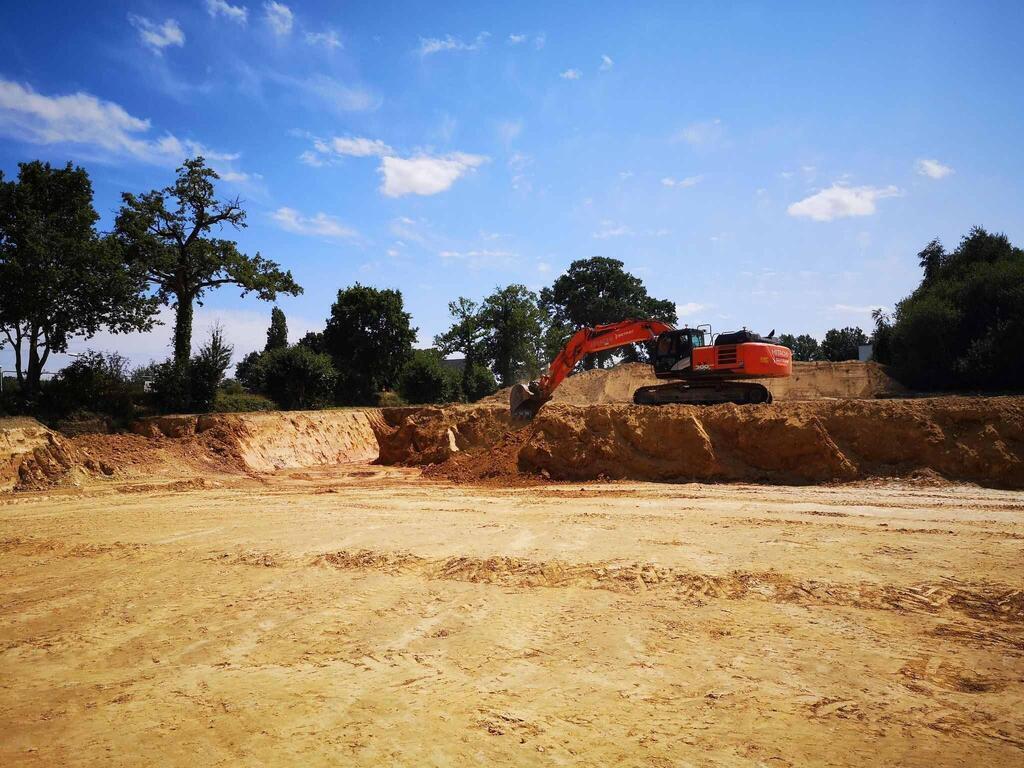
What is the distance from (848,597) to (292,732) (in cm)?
538

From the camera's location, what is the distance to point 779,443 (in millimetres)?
14688

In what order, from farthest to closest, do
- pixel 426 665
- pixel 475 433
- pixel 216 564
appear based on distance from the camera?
pixel 475 433, pixel 216 564, pixel 426 665

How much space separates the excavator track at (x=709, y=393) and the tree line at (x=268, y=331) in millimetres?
17022

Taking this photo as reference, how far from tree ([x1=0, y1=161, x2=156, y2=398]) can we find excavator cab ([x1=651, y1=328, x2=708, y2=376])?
57.5 ft

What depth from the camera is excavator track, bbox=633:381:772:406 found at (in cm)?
1792

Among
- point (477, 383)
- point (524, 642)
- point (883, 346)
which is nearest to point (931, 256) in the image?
point (883, 346)

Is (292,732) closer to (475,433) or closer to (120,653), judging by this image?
(120,653)

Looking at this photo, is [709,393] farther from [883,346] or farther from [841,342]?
[841,342]

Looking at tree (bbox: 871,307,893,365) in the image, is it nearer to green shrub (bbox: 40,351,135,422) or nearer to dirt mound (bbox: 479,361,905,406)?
dirt mound (bbox: 479,361,905,406)

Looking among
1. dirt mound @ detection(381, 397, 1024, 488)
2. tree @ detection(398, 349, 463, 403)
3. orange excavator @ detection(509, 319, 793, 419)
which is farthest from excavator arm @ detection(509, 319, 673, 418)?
tree @ detection(398, 349, 463, 403)

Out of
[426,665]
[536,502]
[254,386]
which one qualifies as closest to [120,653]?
[426,665]

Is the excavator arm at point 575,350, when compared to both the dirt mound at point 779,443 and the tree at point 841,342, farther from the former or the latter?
the tree at point 841,342

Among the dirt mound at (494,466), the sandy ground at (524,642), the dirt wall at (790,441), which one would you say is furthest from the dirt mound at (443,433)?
the sandy ground at (524,642)

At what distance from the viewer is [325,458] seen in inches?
958
